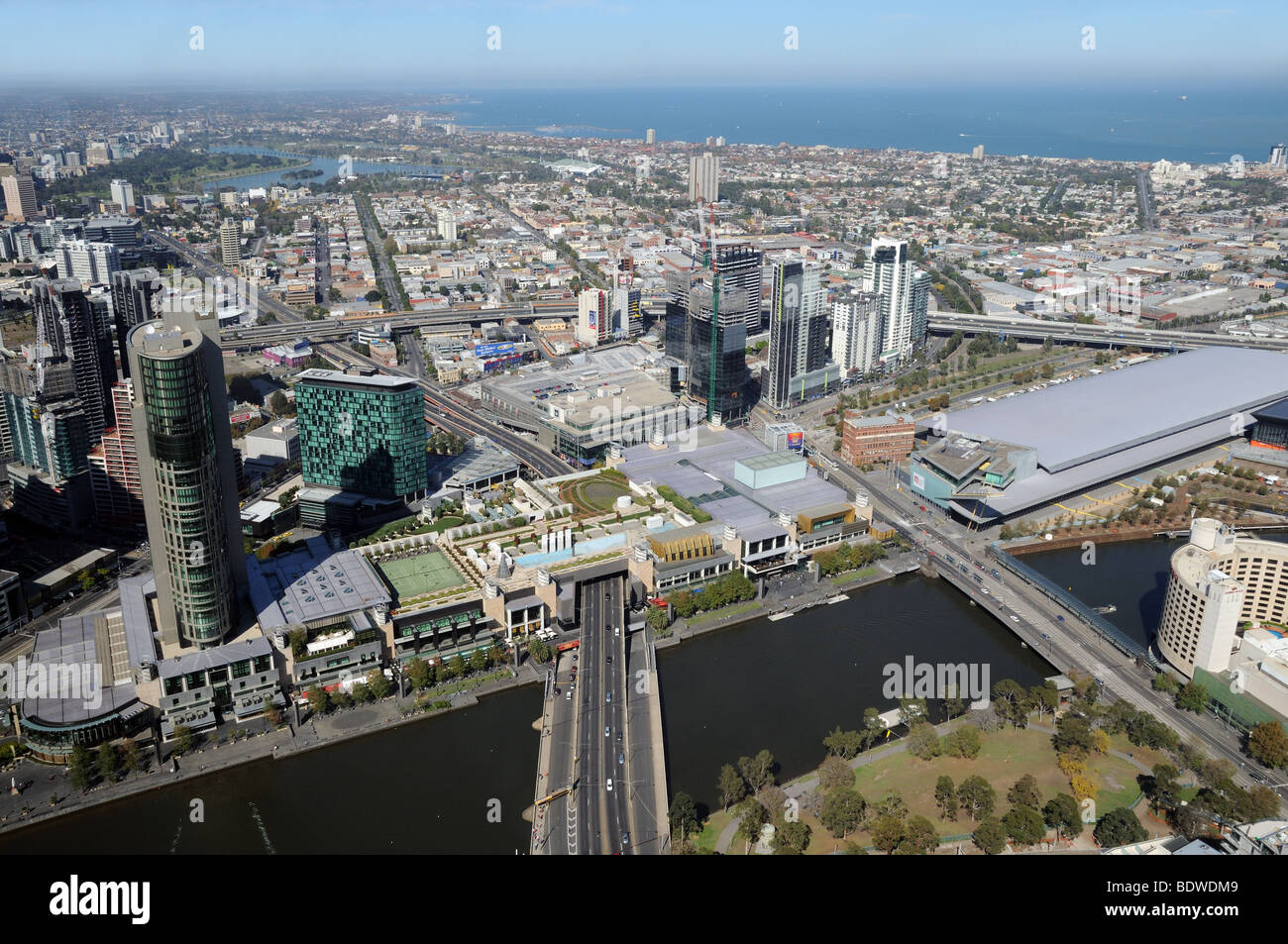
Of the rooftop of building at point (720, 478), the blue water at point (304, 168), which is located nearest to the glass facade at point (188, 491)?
the rooftop of building at point (720, 478)

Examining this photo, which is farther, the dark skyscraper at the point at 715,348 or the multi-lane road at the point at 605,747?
the dark skyscraper at the point at 715,348

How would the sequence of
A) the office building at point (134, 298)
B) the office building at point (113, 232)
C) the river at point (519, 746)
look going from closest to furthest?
the river at point (519, 746) → the office building at point (134, 298) → the office building at point (113, 232)

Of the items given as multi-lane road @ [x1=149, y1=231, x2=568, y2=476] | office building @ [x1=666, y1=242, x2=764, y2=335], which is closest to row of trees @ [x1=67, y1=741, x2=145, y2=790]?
multi-lane road @ [x1=149, y1=231, x2=568, y2=476]

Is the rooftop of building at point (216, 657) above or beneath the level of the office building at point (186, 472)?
beneath

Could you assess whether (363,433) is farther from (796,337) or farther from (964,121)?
(964,121)

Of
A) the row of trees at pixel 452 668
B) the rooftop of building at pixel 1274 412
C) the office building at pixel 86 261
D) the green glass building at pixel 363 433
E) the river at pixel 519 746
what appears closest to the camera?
the river at pixel 519 746

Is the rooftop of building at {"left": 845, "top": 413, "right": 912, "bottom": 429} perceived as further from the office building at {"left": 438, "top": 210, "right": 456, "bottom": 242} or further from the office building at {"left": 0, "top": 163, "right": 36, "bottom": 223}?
the office building at {"left": 0, "top": 163, "right": 36, "bottom": 223}

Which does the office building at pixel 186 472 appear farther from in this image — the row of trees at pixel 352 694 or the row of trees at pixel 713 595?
the row of trees at pixel 713 595
